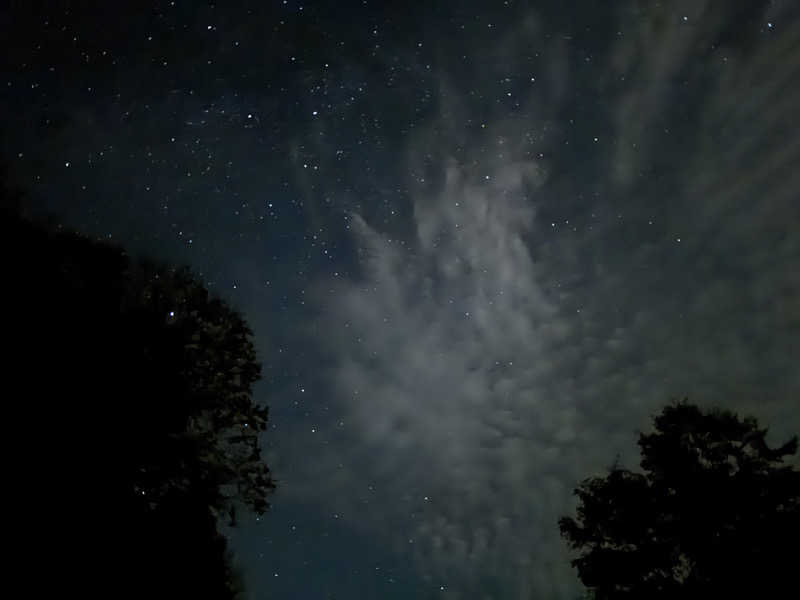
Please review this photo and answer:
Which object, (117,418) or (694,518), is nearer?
(117,418)

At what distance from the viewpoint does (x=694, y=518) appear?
1529cm

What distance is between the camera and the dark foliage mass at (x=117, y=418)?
10336 mm

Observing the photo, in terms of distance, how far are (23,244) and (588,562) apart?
63.0 feet

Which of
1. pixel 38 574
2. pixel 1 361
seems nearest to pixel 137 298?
pixel 1 361

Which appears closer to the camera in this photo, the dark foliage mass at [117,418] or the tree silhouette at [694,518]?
the dark foliage mass at [117,418]

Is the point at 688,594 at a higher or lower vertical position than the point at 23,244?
lower

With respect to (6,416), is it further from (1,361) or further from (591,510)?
(591,510)

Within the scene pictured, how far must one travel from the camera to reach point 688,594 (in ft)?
46.4

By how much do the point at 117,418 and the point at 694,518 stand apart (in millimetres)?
16916

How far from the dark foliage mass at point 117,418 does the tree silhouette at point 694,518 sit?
11553mm

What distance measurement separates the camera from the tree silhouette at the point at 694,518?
14008 mm

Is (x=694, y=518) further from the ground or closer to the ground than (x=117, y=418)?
closer to the ground

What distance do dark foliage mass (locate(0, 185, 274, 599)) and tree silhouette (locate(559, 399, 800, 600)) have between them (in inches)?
455

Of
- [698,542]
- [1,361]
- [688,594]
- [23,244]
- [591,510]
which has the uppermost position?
[23,244]
